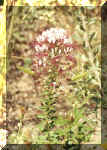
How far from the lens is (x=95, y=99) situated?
213 cm

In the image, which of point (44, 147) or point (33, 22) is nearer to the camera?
point (44, 147)

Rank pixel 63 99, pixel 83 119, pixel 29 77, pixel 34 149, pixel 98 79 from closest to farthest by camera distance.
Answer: pixel 34 149
pixel 83 119
pixel 98 79
pixel 63 99
pixel 29 77

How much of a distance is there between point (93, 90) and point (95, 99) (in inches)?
3.1

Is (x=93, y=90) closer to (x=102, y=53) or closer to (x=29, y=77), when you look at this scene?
(x=102, y=53)

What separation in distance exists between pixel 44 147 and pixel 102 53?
0.93 m

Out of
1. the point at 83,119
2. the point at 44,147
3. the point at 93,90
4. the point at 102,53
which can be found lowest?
the point at 44,147

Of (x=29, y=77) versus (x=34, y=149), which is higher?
(x=29, y=77)

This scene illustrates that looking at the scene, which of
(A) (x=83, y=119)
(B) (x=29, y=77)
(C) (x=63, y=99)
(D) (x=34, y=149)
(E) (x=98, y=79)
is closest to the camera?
(D) (x=34, y=149)

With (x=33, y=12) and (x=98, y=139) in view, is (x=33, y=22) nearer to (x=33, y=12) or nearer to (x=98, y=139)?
(x=33, y=12)

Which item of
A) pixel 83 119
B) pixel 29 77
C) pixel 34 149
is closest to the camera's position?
pixel 34 149

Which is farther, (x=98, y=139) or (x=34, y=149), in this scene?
(x=98, y=139)

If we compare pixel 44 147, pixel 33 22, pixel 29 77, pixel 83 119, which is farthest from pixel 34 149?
pixel 33 22

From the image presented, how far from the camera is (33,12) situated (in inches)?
97.7

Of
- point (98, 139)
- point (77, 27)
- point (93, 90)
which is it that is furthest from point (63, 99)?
point (77, 27)
